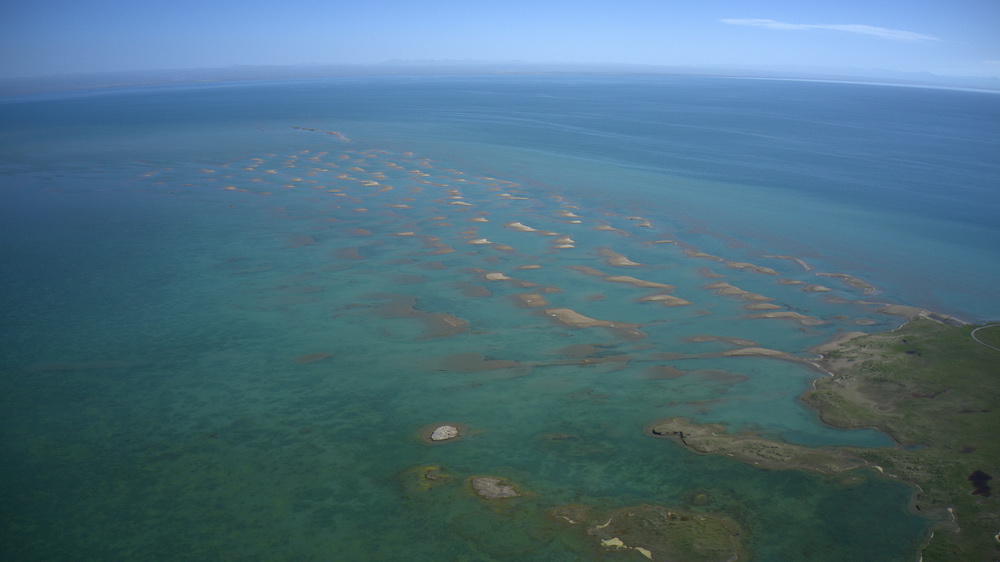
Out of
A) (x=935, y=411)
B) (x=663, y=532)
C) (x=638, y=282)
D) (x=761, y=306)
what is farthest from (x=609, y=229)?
(x=663, y=532)

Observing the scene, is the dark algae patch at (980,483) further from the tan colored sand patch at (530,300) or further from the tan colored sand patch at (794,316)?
the tan colored sand patch at (530,300)

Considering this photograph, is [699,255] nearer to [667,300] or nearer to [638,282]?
[638,282]

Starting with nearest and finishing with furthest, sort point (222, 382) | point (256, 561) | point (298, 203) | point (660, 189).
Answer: point (256, 561)
point (222, 382)
point (298, 203)
point (660, 189)

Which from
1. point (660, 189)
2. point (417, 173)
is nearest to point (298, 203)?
point (417, 173)

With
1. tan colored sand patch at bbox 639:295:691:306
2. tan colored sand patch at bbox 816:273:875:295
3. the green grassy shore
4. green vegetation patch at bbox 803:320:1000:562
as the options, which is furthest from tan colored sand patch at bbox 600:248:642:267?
green vegetation patch at bbox 803:320:1000:562

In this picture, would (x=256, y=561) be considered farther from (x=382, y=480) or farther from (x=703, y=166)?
(x=703, y=166)

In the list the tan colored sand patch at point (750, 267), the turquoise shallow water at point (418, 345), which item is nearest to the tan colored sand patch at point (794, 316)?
the turquoise shallow water at point (418, 345)
